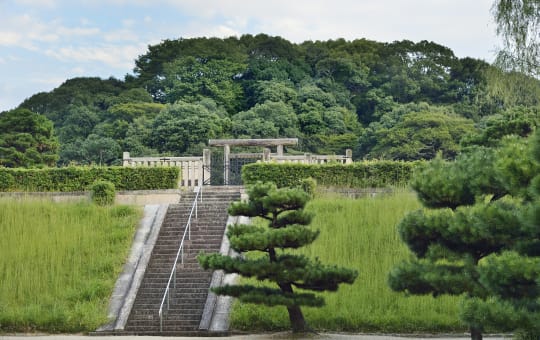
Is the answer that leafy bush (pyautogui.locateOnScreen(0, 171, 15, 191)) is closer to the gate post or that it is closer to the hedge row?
the hedge row

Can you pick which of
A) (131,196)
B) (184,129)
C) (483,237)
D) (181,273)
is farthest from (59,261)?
(184,129)

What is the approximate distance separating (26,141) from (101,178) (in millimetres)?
14454

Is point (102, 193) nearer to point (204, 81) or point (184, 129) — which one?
point (184, 129)

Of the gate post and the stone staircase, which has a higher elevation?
the gate post

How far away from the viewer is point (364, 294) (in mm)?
16859

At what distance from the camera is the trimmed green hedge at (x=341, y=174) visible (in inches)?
893

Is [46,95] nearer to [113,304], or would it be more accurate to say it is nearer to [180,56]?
[180,56]

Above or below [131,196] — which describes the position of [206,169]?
above

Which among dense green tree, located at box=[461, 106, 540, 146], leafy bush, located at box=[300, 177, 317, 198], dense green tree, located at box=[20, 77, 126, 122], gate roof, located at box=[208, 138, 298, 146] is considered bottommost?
leafy bush, located at box=[300, 177, 317, 198]

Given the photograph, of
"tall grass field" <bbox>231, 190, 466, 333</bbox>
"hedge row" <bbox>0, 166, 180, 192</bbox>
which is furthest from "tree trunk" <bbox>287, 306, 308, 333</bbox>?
"hedge row" <bbox>0, 166, 180, 192</bbox>

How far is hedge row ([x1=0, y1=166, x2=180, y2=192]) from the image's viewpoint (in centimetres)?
2323

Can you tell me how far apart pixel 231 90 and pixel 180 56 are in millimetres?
4615

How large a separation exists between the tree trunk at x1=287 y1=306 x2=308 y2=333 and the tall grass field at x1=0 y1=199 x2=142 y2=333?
3.92m

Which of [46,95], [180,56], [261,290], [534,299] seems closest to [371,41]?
[180,56]
